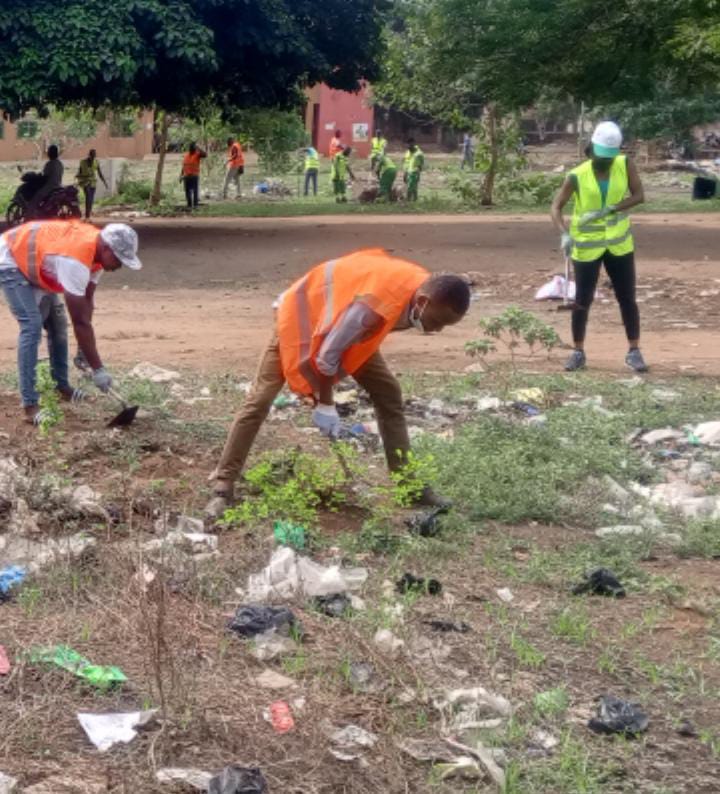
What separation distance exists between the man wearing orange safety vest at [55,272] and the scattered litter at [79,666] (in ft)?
9.63

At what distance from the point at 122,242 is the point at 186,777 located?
389cm

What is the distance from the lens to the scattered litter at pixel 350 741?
380 centimetres

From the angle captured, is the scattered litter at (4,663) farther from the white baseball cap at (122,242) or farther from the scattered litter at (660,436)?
the scattered litter at (660,436)

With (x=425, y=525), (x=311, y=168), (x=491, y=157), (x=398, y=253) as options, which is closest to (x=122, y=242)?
(x=425, y=525)

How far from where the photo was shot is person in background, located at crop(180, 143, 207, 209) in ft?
81.6

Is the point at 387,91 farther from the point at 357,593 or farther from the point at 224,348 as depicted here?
the point at 357,593

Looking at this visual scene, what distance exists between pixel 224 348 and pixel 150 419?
121 inches

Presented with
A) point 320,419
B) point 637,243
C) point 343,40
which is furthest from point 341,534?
point 343,40

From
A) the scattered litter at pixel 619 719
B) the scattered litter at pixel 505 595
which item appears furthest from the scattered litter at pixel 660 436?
the scattered litter at pixel 619 719

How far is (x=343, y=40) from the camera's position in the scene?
19.8 m

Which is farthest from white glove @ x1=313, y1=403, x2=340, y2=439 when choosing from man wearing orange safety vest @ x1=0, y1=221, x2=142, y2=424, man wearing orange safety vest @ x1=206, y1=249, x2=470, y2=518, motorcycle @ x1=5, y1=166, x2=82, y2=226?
motorcycle @ x1=5, y1=166, x2=82, y2=226

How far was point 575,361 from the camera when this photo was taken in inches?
372

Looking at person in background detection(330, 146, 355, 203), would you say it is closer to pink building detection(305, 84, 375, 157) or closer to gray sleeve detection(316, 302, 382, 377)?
pink building detection(305, 84, 375, 157)

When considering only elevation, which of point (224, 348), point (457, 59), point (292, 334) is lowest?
point (224, 348)
